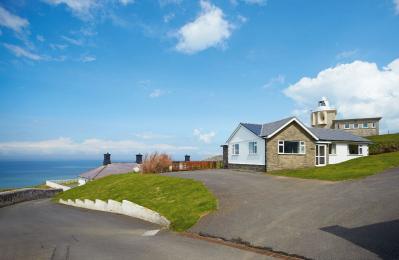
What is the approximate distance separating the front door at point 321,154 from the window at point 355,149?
6473mm

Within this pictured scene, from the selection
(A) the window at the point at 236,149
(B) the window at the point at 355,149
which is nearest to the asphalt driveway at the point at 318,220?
(A) the window at the point at 236,149

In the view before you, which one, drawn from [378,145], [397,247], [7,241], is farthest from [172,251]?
[378,145]

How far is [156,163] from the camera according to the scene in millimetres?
38094

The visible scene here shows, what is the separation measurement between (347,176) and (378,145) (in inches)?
1047

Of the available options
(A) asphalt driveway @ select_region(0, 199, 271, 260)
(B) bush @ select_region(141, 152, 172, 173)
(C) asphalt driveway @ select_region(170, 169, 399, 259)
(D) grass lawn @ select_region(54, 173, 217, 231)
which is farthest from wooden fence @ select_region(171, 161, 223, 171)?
(A) asphalt driveway @ select_region(0, 199, 271, 260)

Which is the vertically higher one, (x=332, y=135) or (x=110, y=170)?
(x=332, y=135)

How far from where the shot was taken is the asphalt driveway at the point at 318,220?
945 cm

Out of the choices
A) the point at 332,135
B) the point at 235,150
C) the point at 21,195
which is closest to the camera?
the point at 235,150

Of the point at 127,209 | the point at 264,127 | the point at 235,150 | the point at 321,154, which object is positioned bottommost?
the point at 127,209

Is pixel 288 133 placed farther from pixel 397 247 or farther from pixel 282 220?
pixel 397 247

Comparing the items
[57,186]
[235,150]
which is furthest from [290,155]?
[57,186]

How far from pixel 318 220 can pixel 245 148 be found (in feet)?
82.1

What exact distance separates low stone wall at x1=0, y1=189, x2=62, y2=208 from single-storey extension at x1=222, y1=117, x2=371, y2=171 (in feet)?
86.1

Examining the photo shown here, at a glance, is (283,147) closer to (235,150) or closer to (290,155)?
(290,155)
